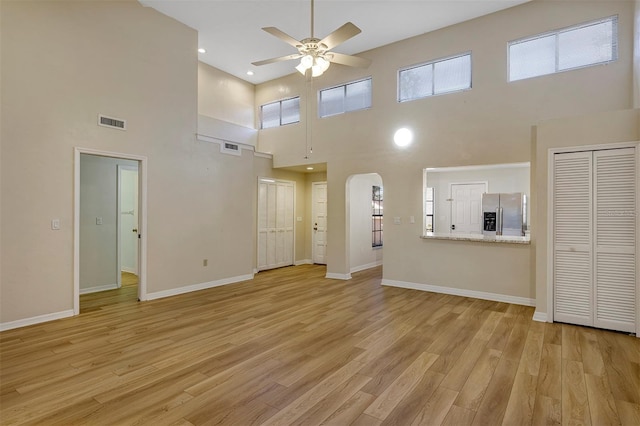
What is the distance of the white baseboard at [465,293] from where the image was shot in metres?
4.91

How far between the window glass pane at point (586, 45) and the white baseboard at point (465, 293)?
11.3 feet

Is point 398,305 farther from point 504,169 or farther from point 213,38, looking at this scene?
point 213,38

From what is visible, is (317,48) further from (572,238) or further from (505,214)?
(505,214)

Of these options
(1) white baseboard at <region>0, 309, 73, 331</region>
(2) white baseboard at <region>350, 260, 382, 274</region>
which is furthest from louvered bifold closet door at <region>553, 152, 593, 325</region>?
→ (1) white baseboard at <region>0, 309, 73, 331</region>

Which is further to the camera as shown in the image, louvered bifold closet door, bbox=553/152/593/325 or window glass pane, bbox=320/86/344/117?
window glass pane, bbox=320/86/344/117

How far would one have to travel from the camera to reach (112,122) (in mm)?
4809

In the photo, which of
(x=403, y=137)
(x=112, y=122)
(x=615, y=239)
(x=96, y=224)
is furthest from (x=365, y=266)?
(x=112, y=122)

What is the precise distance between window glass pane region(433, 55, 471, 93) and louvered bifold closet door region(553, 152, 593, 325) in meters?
2.13

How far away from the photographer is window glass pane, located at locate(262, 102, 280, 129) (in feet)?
26.5

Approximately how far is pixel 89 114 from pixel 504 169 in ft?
25.8

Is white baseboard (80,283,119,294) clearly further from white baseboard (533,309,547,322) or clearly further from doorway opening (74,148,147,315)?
white baseboard (533,309,547,322)

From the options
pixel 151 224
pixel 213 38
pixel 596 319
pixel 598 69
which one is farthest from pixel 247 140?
pixel 596 319

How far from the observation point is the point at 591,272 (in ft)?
12.8

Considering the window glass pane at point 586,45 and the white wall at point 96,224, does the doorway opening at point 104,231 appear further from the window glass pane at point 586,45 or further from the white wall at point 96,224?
the window glass pane at point 586,45
